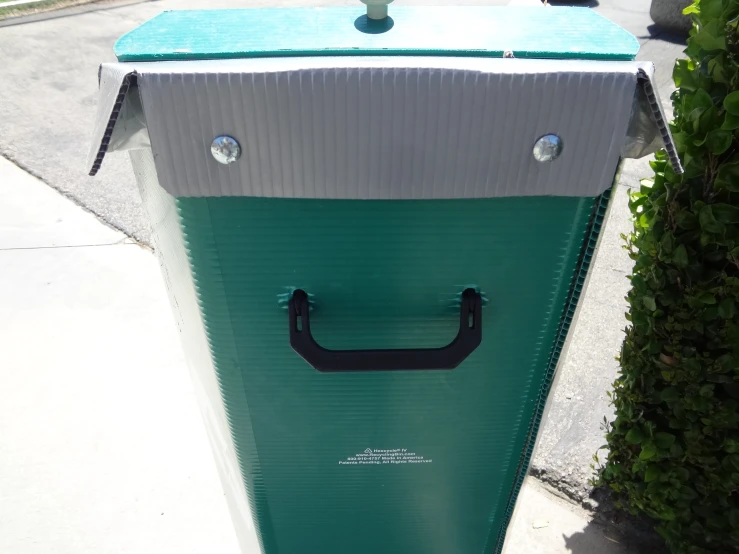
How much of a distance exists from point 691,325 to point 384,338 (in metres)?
0.89

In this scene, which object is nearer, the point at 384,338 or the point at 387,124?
the point at 387,124

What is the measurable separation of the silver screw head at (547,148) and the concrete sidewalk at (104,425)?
5.41 ft

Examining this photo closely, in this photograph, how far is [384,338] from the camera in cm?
105

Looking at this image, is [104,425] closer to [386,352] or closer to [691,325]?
[386,352]

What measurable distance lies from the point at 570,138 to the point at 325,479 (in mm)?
901

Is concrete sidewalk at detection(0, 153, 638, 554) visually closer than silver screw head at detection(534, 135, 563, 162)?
No

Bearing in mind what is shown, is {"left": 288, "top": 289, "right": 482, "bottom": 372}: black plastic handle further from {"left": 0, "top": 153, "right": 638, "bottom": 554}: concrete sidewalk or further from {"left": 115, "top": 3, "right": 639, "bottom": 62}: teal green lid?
{"left": 0, "top": 153, "right": 638, "bottom": 554}: concrete sidewalk

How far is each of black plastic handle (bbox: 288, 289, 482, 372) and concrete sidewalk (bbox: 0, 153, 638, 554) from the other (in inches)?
54.3

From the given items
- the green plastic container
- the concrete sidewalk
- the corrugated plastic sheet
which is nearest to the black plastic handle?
the green plastic container

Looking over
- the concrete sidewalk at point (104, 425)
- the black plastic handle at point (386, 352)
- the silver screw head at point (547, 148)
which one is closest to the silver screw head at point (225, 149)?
the black plastic handle at point (386, 352)

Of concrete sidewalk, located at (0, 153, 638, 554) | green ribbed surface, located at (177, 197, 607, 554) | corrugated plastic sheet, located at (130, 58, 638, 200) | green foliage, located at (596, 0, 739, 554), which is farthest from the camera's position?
concrete sidewalk, located at (0, 153, 638, 554)

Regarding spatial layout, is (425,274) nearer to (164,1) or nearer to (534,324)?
(534,324)

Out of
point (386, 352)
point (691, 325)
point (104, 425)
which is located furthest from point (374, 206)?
point (104, 425)

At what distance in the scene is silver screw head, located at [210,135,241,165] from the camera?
81 centimetres
